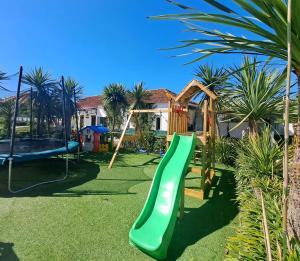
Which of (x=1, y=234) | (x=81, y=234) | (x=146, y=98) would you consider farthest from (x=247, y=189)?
(x=146, y=98)

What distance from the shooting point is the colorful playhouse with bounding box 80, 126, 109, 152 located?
563 inches

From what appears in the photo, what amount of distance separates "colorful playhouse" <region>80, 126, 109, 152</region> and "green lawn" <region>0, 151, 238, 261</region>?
6.30 m

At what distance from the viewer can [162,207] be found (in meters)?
4.41

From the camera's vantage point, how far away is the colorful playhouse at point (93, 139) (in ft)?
46.9

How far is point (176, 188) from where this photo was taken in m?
4.53

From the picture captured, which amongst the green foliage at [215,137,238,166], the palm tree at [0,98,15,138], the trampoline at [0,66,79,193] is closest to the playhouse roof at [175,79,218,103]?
the green foliage at [215,137,238,166]

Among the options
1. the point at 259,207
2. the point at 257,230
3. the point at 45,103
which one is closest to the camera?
the point at 257,230

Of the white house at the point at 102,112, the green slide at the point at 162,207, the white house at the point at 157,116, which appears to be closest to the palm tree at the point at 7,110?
the white house at the point at 157,116

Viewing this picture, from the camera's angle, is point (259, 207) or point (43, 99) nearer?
point (259, 207)

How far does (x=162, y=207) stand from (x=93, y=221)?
1.38m

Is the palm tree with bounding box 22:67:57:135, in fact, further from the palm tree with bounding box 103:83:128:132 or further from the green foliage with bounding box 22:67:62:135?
the palm tree with bounding box 103:83:128:132

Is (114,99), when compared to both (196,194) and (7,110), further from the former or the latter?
(196,194)

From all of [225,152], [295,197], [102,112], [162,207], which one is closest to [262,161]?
[162,207]

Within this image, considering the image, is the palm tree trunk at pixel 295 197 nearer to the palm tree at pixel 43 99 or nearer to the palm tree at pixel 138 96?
the palm tree at pixel 43 99
